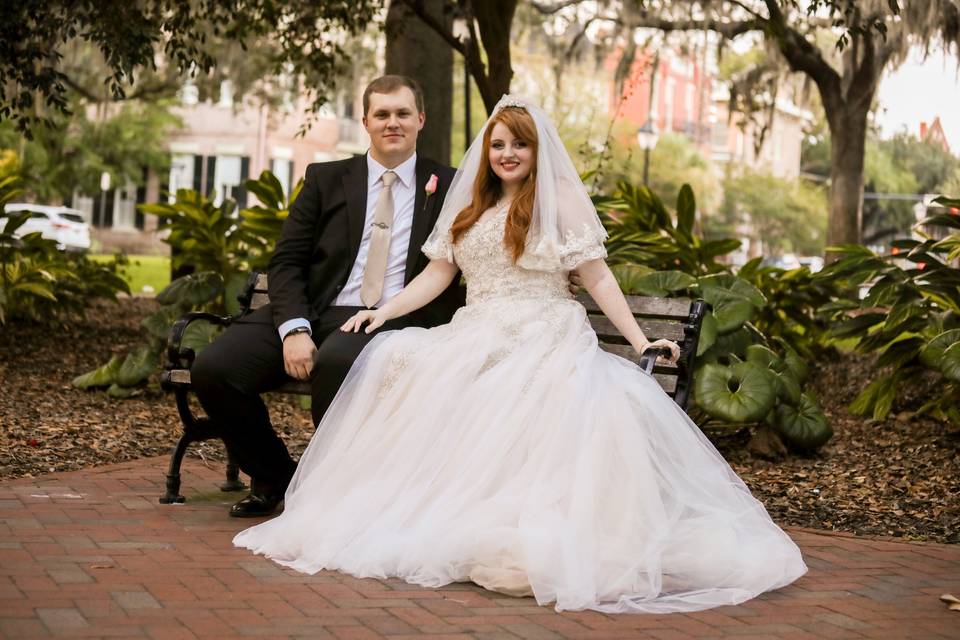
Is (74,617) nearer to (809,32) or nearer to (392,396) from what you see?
(392,396)

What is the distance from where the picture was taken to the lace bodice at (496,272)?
16.3 ft

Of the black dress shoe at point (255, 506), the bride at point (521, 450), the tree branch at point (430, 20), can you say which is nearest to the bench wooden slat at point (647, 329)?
the bride at point (521, 450)

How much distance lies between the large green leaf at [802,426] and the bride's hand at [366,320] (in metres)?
2.83

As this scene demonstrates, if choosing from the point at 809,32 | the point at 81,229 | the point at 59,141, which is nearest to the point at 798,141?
the point at 81,229

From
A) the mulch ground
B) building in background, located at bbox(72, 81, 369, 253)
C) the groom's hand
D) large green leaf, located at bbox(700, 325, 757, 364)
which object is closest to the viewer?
the groom's hand

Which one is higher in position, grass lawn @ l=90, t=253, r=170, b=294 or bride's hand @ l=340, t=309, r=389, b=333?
bride's hand @ l=340, t=309, r=389, b=333

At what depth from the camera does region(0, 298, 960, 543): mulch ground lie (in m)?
5.84

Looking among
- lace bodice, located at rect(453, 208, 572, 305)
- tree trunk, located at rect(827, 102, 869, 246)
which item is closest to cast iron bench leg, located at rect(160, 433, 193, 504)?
lace bodice, located at rect(453, 208, 572, 305)

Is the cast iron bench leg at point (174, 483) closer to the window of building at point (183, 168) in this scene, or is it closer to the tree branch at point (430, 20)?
the tree branch at point (430, 20)

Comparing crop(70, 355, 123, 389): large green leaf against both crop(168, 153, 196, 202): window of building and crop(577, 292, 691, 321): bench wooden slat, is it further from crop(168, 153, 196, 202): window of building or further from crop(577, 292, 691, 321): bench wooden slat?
crop(168, 153, 196, 202): window of building

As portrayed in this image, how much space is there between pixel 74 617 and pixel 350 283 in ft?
7.15

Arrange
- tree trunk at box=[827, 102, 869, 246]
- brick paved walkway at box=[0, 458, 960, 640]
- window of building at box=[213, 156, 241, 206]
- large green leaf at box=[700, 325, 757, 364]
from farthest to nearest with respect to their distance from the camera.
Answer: window of building at box=[213, 156, 241, 206]
tree trunk at box=[827, 102, 869, 246]
large green leaf at box=[700, 325, 757, 364]
brick paved walkway at box=[0, 458, 960, 640]

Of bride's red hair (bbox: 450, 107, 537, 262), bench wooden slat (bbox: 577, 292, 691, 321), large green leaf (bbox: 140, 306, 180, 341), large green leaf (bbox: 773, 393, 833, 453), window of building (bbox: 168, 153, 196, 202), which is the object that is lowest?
large green leaf (bbox: 773, 393, 833, 453)

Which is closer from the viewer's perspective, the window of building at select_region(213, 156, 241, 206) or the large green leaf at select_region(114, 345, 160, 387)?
the large green leaf at select_region(114, 345, 160, 387)
